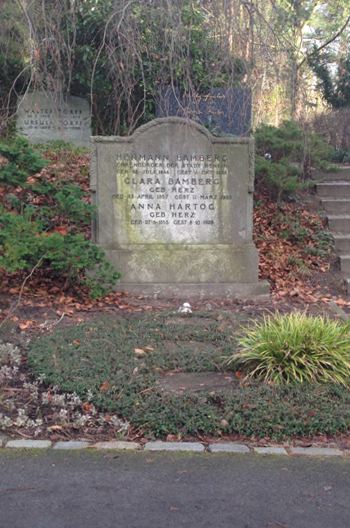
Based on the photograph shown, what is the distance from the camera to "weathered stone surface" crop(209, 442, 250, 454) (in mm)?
4309

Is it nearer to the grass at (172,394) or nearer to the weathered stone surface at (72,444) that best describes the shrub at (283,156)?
the grass at (172,394)

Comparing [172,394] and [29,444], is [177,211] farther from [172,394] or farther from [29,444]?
[29,444]

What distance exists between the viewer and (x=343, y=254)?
10.0 meters

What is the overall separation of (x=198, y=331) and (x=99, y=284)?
1.64m

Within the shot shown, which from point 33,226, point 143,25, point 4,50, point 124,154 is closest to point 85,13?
point 4,50

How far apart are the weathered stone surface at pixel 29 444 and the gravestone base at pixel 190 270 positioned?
396 centimetres

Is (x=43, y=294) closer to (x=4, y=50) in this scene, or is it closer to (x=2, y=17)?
(x=2, y=17)

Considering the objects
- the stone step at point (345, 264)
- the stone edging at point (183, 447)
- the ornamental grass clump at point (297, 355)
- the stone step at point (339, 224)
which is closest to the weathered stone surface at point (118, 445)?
the stone edging at point (183, 447)

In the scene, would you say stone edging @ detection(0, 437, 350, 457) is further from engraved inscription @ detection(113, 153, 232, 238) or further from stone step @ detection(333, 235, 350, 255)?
stone step @ detection(333, 235, 350, 255)

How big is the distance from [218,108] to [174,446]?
7449 millimetres

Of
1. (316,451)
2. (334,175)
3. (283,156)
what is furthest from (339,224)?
(316,451)

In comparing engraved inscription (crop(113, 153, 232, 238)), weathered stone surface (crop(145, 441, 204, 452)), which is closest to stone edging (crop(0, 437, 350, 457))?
weathered stone surface (crop(145, 441, 204, 452))

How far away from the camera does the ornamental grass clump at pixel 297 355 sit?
16.9 ft

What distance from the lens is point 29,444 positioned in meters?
4.37
